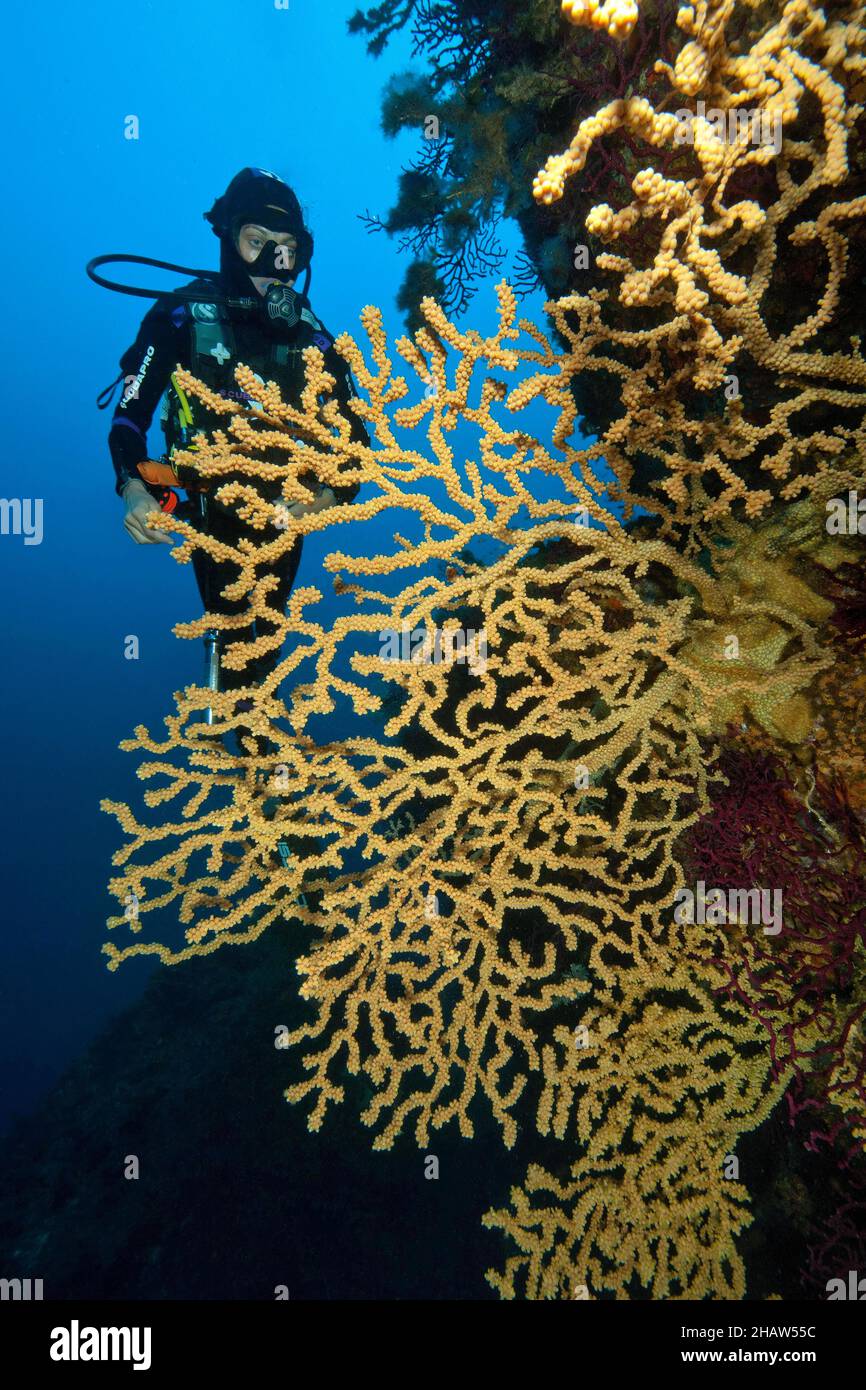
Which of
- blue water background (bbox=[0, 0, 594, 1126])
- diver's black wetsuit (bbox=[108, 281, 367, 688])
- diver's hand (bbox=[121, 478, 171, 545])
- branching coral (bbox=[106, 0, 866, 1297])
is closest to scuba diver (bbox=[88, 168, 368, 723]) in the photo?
diver's black wetsuit (bbox=[108, 281, 367, 688])

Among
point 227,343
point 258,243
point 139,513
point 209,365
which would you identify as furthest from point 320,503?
point 258,243

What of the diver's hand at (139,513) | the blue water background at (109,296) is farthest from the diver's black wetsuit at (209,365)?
the blue water background at (109,296)

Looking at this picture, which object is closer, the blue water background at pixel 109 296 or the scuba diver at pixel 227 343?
the scuba diver at pixel 227 343

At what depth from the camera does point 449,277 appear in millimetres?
6621

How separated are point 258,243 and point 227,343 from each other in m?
0.95

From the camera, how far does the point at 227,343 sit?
4.52 metres

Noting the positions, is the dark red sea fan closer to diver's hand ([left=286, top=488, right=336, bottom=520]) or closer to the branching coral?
the branching coral

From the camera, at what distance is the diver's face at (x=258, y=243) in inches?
186

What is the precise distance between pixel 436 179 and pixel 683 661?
6.24m

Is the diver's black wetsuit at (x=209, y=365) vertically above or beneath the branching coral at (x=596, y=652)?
above

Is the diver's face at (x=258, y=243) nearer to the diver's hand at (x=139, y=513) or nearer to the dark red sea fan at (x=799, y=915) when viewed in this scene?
the diver's hand at (x=139, y=513)

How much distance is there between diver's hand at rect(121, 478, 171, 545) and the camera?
137 inches

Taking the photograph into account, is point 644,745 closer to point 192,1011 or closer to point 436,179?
point 436,179
